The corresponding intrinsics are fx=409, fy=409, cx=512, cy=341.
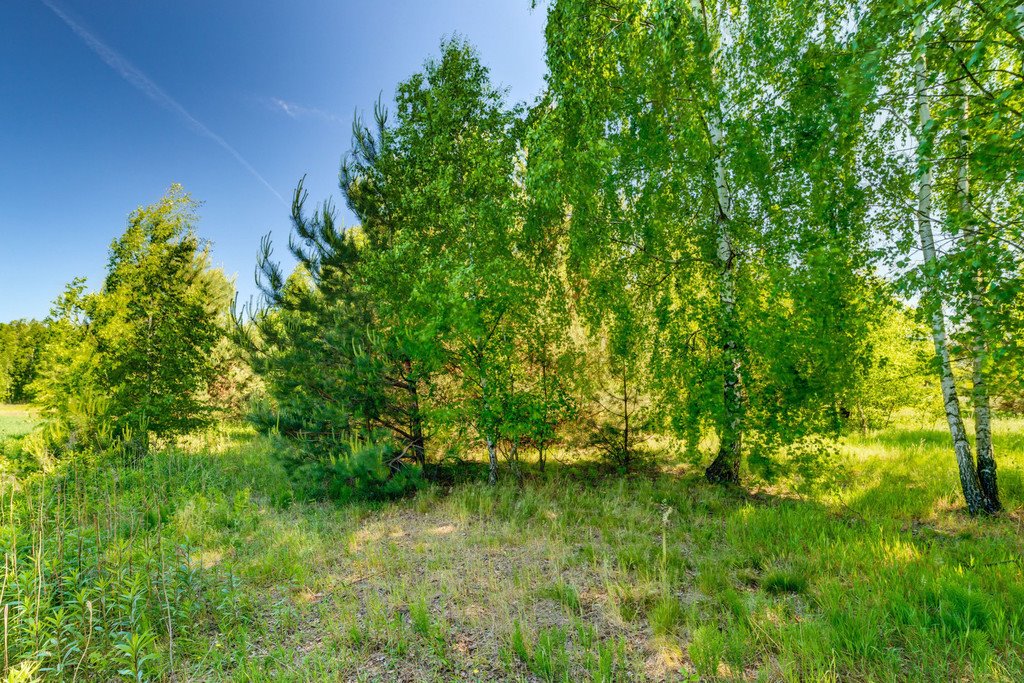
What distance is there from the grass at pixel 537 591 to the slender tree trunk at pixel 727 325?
1150 millimetres

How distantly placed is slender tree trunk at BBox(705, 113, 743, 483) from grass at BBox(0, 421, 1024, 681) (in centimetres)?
115

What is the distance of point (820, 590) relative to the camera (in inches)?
162

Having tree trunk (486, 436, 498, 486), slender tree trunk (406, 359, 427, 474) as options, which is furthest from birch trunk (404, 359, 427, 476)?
tree trunk (486, 436, 498, 486)

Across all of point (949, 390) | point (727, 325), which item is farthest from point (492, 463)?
point (949, 390)

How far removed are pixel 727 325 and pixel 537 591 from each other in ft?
16.7

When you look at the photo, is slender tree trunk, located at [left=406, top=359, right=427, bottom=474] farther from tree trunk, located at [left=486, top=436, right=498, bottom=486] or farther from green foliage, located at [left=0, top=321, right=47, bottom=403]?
green foliage, located at [left=0, top=321, right=47, bottom=403]

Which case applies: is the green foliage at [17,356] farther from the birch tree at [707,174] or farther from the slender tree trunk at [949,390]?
the slender tree trunk at [949,390]

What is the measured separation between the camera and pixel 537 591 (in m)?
4.44

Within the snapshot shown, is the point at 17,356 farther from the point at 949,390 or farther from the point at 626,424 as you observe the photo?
the point at 949,390

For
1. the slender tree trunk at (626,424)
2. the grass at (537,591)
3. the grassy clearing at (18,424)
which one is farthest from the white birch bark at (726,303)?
the grassy clearing at (18,424)

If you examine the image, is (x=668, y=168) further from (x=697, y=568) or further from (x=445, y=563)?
(x=445, y=563)

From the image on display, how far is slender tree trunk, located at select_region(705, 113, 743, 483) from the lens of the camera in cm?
695

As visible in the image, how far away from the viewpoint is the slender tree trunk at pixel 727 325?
6.95 m

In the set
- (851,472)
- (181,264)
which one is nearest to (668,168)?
(851,472)
